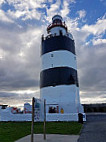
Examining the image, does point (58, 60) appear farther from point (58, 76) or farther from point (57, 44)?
point (57, 44)

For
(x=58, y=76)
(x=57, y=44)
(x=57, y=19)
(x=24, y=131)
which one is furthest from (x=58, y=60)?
(x=24, y=131)

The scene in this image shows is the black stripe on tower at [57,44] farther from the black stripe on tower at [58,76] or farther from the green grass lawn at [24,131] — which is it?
the green grass lawn at [24,131]

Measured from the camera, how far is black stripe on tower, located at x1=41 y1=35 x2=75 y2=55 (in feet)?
76.9

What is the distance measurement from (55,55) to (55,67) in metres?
2.03

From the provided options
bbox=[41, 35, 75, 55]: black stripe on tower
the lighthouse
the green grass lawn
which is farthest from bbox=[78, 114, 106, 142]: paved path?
bbox=[41, 35, 75, 55]: black stripe on tower

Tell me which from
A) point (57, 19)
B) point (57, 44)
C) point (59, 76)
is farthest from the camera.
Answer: point (57, 19)

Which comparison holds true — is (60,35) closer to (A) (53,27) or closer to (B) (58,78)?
(A) (53,27)

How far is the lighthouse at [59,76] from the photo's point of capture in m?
20.9

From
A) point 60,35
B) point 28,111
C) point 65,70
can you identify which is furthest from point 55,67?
point 28,111

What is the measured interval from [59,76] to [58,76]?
15 centimetres

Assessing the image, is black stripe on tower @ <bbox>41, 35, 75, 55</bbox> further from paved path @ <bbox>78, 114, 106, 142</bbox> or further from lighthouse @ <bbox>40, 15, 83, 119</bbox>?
paved path @ <bbox>78, 114, 106, 142</bbox>

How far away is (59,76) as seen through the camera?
71.0 ft

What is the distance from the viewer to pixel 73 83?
21641 millimetres

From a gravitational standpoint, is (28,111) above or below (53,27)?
below
